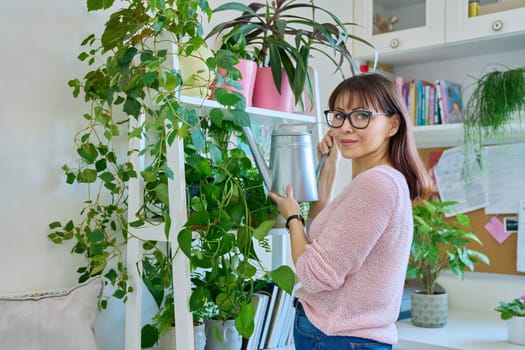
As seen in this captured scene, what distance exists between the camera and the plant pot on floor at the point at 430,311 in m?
2.29

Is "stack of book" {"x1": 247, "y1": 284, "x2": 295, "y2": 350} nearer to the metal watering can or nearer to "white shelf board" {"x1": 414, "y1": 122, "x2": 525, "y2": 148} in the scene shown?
the metal watering can

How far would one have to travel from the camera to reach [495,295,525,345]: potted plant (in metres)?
2.04

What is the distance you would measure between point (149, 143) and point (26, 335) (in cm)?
57

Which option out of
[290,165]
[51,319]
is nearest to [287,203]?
[290,165]

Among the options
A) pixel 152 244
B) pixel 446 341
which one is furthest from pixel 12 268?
pixel 446 341

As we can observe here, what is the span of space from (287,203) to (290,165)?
100 mm

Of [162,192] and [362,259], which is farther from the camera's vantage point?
[162,192]

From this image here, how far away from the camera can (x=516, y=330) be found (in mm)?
2051

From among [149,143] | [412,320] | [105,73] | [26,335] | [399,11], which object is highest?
[399,11]

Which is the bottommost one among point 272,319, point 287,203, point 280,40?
point 272,319

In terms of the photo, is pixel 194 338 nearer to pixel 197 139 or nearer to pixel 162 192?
pixel 162 192

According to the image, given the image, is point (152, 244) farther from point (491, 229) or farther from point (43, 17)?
point (491, 229)

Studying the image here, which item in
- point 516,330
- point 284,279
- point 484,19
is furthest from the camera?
point 484,19

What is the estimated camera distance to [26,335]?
4.63 ft
